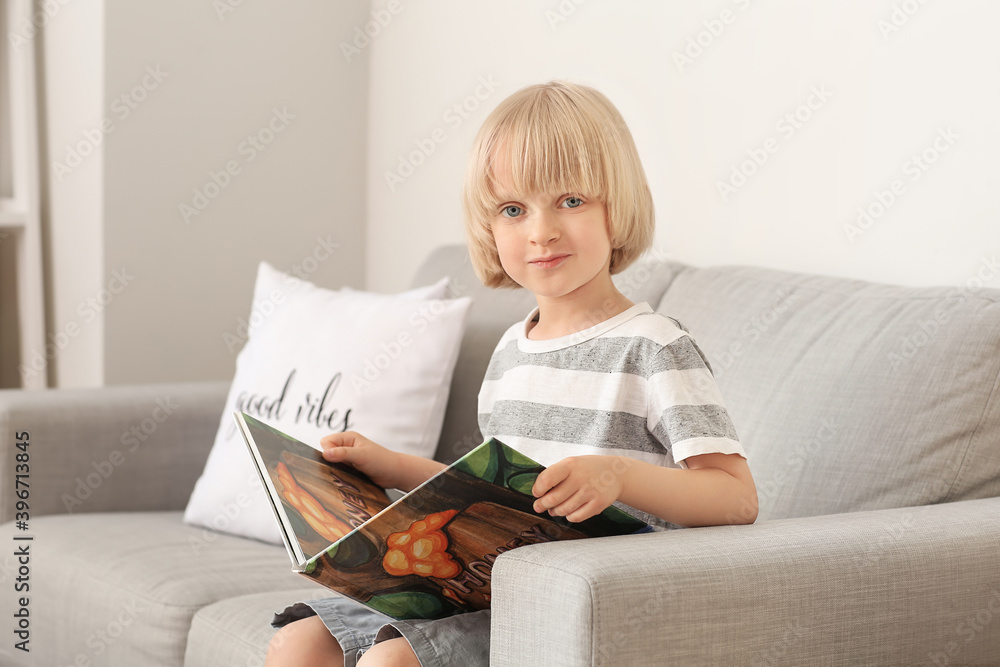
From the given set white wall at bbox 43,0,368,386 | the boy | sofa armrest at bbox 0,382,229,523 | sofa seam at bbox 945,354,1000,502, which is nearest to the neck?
the boy

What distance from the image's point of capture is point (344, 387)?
5.23ft

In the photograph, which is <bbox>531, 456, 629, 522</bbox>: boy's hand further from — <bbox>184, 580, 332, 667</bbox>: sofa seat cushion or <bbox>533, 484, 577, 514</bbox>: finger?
<bbox>184, 580, 332, 667</bbox>: sofa seat cushion

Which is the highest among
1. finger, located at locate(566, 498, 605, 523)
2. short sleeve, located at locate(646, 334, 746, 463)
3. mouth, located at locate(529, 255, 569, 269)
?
mouth, located at locate(529, 255, 569, 269)

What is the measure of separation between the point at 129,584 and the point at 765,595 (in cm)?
90

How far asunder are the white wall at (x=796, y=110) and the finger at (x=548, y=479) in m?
0.83

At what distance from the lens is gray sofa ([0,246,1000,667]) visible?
81cm

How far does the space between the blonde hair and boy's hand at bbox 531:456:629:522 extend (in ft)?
0.96

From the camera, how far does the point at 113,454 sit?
1.76 m

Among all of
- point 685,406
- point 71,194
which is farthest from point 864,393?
point 71,194

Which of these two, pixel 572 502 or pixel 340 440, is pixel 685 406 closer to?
pixel 572 502

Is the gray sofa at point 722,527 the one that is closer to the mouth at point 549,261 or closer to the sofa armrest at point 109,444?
the sofa armrest at point 109,444

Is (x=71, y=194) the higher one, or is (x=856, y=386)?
(x=71, y=194)

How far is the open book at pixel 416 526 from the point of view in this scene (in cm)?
80

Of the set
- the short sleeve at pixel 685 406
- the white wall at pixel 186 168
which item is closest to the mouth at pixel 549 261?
the short sleeve at pixel 685 406
